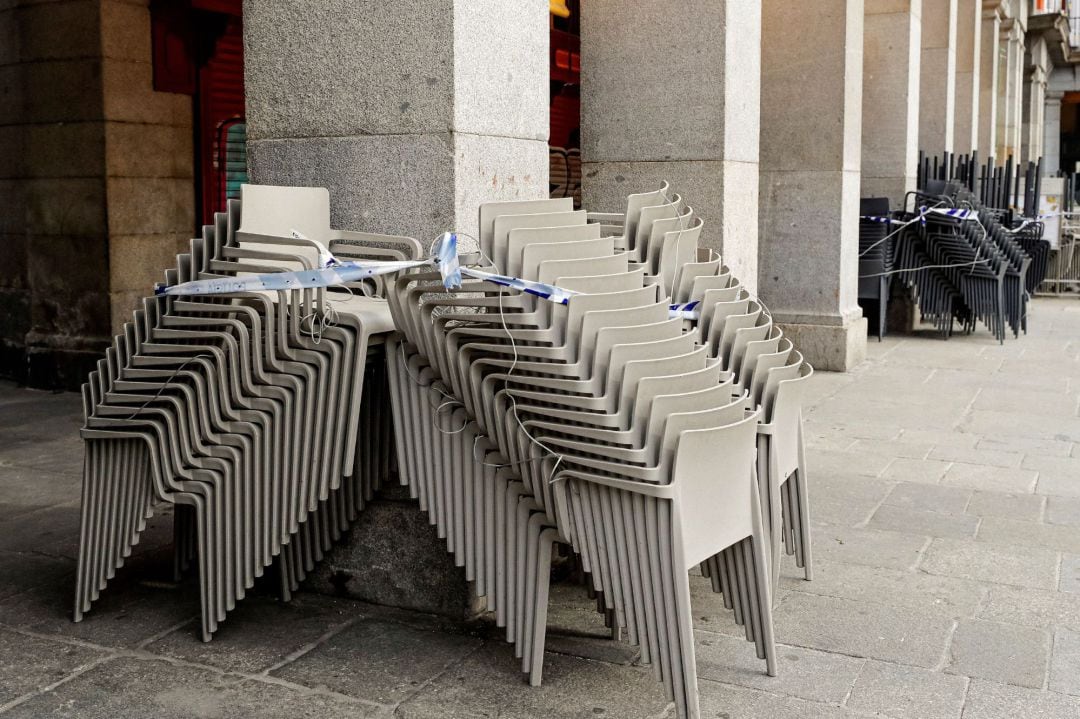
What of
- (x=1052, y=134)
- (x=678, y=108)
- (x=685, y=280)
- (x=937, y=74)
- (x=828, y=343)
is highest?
(x=1052, y=134)

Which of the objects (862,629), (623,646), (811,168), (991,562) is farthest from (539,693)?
(811,168)

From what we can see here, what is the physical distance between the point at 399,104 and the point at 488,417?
1321 mm

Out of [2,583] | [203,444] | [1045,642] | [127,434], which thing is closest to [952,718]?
[1045,642]

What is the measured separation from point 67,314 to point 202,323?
5.86 meters

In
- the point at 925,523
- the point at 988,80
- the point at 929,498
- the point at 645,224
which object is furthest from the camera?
the point at 988,80

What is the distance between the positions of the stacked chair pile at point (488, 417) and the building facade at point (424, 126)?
1.50ft

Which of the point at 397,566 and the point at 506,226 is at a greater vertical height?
the point at 506,226

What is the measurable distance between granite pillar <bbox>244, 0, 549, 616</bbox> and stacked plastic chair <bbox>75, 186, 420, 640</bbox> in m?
0.22

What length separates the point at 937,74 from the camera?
15430mm

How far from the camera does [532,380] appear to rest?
340 centimetres

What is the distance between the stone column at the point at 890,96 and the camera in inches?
471

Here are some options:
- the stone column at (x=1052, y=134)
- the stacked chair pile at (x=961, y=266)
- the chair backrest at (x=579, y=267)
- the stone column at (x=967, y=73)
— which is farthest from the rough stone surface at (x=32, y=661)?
the stone column at (x=1052, y=134)

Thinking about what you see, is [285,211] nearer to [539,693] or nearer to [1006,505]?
[539,693]

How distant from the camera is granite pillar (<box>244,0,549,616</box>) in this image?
4.18 meters
